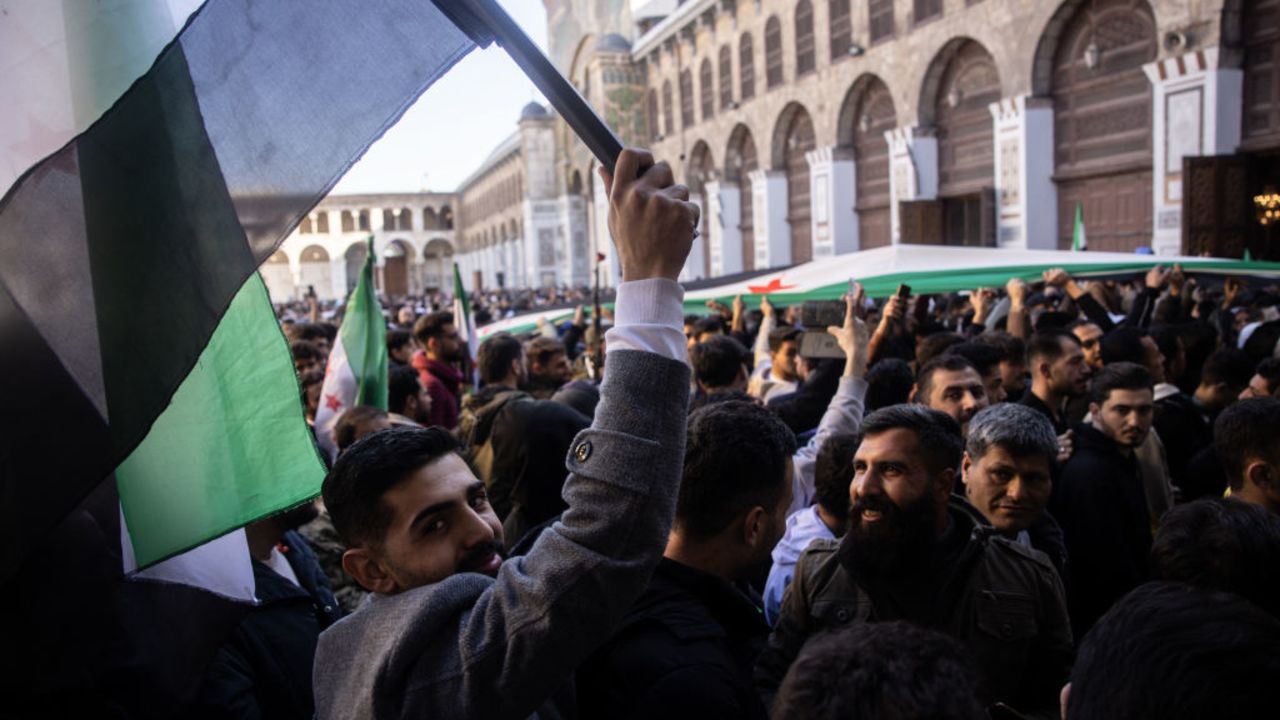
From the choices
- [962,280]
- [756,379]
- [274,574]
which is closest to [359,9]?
[274,574]

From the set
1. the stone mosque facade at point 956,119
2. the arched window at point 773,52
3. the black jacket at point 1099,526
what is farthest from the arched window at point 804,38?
the black jacket at point 1099,526

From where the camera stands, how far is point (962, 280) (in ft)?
23.9

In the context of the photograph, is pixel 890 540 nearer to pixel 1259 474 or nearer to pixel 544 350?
pixel 1259 474

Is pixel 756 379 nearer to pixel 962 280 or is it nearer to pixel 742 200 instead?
pixel 962 280

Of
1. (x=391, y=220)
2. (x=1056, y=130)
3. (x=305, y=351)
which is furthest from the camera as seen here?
(x=391, y=220)

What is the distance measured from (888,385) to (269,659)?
3.22m

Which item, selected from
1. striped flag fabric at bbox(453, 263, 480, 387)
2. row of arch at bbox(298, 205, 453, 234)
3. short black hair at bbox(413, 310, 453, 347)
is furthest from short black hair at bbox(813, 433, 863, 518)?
row of arch at bbox(298, 205, 453, 234)

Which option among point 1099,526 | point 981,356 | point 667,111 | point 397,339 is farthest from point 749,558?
point 667,111

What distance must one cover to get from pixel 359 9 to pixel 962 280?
645cm

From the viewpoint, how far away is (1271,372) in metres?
4.41

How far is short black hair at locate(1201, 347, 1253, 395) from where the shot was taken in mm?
4785

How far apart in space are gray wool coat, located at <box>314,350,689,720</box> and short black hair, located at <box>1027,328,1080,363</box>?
12.2 ft

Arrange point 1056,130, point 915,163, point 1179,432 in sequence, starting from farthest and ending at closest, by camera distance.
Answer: point 915,163 < point 1056,130 < point 1179,432

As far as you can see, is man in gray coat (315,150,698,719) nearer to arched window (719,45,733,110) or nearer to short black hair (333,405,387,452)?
short black hair (333,405,387,452)
